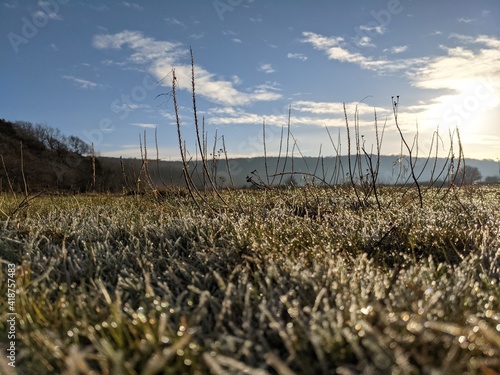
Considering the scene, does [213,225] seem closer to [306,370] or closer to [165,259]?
[165,259]

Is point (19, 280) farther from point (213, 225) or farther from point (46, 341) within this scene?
point (213, 225)

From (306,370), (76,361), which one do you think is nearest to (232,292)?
(306,370)

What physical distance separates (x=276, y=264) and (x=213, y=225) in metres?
1.15

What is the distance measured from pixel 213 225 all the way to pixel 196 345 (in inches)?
77.8

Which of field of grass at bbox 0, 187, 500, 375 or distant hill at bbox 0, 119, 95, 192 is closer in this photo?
field of grass at bbox 0, 187, 500, 375

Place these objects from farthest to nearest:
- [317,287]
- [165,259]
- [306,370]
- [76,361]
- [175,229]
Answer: [175,229] → [165,259] → [317,287] → [306,370] → [76,361]

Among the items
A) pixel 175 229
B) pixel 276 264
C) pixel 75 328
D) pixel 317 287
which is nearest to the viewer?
pixel 75 328

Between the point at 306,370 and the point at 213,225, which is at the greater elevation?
the point at 213,225

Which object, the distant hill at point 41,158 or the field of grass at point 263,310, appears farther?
the distant hill at point 41,158

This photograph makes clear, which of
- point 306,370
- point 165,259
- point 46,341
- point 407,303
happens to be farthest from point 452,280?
point 46,341

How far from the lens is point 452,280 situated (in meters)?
2.02

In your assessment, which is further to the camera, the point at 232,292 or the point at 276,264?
the point at 276,264

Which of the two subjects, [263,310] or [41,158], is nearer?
[263,310]

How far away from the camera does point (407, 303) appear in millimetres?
1627
